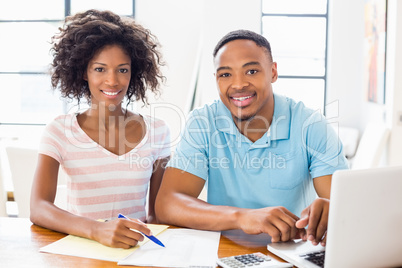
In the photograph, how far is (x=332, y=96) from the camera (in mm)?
4492

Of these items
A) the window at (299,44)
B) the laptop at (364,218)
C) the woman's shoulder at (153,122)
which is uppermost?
the window at (299,44)

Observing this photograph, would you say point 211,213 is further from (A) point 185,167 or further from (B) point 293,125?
(B) point 293,125

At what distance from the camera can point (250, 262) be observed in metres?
1.00

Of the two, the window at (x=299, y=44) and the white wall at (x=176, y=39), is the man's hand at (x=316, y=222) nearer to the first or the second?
the white wall at (x=176, y=39)

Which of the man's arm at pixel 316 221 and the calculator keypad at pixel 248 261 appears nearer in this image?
the calculator keypad at pixel 248 261

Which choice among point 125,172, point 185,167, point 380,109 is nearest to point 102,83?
point 125,172

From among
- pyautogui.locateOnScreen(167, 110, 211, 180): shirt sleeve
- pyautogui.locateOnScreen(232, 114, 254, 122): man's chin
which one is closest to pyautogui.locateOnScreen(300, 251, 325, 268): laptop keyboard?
pyautogui.locateOnScreen(167, 110, 211, 180): shirt sleeve

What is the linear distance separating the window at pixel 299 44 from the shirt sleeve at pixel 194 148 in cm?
323

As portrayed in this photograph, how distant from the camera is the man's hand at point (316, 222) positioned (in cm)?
109

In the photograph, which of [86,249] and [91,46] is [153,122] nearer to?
[91,46]

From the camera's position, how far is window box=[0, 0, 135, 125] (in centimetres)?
508

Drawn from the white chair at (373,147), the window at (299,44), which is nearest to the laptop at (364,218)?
the white chair at (373,147)

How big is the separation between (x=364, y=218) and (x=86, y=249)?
638 mm

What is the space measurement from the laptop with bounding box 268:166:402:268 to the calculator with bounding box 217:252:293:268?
0.45ft
